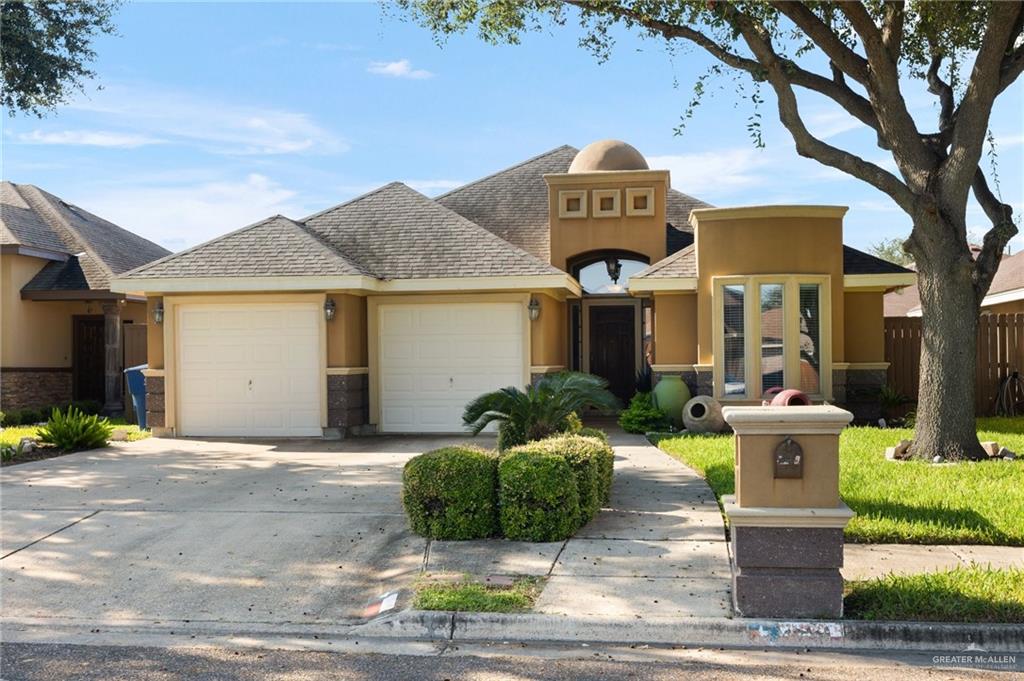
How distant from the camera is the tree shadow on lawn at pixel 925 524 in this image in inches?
282

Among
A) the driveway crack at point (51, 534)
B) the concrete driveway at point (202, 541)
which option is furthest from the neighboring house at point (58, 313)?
the driveway crack at point (51, 534)

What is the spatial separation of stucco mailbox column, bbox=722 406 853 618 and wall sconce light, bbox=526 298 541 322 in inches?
372

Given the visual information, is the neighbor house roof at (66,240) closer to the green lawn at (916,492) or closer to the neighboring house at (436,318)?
the neighboring house at (436,318)

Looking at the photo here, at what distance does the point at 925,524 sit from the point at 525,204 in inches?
530

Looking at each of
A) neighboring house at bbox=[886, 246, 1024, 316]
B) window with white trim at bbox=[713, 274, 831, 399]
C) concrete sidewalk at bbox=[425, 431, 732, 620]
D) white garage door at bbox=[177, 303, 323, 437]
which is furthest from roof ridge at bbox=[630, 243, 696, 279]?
concrete sidewalk at bbox=[425, 431, 732, 620]

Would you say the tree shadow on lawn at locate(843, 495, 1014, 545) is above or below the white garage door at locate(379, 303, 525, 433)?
below

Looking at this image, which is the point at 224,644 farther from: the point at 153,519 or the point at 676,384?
the point at 676,384

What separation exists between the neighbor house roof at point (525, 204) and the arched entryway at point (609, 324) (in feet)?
3.42

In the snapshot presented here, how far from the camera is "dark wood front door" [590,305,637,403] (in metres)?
18.9

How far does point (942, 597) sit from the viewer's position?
18.5 ft

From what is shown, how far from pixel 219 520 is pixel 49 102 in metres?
10.6

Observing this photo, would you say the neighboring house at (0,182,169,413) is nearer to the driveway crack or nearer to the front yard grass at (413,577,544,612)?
the driveway crack

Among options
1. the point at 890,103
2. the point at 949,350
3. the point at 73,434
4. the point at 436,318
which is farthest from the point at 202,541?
the point at 890,103

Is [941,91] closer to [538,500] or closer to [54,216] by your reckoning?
[538,500]
